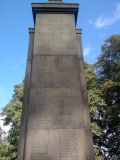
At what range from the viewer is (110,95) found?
20.6 m

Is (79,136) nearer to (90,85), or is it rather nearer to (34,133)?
(34,133)

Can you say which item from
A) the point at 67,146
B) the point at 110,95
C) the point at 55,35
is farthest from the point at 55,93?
the point at 110,95

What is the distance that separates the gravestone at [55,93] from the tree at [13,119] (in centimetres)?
1276

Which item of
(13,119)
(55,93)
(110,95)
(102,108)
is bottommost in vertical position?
(55,93)

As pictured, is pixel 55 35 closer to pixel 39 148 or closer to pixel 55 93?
pixel 55 93

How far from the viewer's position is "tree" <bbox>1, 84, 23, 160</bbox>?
17.3 m

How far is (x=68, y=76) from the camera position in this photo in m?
6.10

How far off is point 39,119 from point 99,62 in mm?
19188

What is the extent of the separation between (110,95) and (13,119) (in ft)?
34.3

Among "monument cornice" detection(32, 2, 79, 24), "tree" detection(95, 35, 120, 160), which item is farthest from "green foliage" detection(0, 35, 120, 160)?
"monument cornice" detection(32, 2, 79, 24)

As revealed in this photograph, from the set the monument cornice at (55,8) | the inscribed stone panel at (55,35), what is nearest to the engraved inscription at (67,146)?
the inscribed stone panel at (55,35)

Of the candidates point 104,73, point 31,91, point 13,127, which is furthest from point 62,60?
point 104,73

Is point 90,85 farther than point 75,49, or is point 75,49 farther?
point 90,85

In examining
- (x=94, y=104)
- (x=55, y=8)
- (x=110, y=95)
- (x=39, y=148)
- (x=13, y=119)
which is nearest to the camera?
(x=39, y=148)
